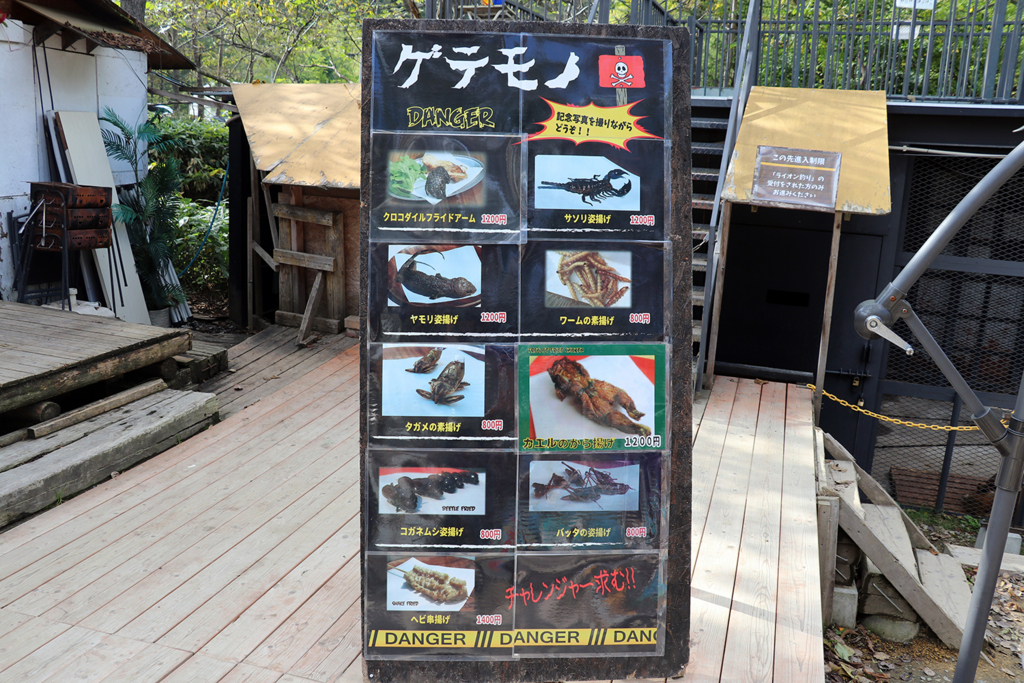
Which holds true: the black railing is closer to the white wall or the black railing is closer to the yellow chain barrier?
the yellow chain barrier

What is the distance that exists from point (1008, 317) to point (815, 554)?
505 cm

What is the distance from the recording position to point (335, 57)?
2170 centimetres

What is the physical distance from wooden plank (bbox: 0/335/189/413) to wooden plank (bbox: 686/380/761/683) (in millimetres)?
4312

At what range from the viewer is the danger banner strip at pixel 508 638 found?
2855mm

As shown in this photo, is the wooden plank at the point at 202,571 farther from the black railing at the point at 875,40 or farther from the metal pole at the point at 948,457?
the metal pole at the point at 948,457

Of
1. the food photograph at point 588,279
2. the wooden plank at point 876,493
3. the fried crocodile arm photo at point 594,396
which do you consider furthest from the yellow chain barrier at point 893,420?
the food photograph at point 588,279

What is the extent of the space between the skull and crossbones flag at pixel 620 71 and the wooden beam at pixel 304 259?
5817 mm

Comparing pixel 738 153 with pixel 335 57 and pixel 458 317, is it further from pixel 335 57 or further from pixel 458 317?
pixel 335 57

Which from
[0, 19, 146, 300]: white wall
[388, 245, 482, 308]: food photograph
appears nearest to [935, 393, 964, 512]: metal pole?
[388, 245, 482, 308]: food photograph

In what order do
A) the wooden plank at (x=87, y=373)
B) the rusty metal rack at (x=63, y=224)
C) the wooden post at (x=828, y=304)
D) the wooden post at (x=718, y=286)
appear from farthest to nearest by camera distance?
1. the rusty metal rack at (x=63, y=224)
2. the wooden post at (x=718, y=286)
3. the wooden post at (x=828, y=304)
4. the wooden plank at (x=87, y=373)

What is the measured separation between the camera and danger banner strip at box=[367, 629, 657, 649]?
9.37 feet

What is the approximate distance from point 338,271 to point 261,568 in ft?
15.4

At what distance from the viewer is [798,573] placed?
4.01 m

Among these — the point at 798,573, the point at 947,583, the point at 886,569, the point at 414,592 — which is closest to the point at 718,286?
the point at 886,569
